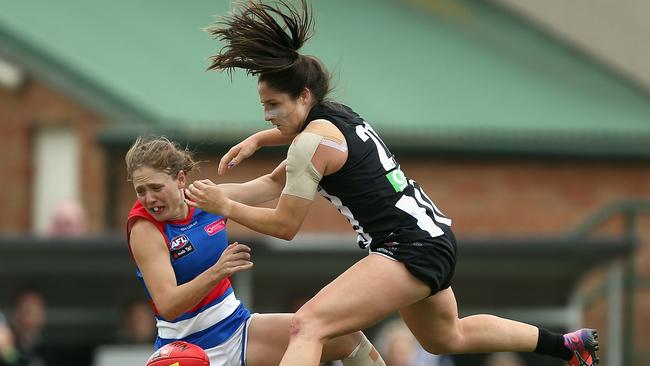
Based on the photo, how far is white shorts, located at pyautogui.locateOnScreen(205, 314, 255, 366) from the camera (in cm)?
720

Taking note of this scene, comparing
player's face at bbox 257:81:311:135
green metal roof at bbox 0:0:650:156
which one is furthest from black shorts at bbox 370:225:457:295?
green metal roof at bbox 0:0:650:156

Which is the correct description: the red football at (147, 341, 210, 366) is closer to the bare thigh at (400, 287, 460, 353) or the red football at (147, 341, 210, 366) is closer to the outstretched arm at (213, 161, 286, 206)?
the outstretched arm at (213, 161, 286, 206)

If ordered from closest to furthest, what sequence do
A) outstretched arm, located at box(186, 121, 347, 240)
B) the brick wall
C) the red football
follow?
outstretched arm, located at box(186, 121, 347, 240)
the red football
the brick wall

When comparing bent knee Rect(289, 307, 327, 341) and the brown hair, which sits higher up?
the brown hair

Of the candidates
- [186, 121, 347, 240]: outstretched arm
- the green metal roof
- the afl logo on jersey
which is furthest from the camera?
the green metal roof

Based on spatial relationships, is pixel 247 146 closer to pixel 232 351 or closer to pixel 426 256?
pixel 232 351

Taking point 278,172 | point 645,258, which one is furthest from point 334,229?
point 278,172

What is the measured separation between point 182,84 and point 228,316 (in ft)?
30.6

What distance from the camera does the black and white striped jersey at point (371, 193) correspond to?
6941 mm

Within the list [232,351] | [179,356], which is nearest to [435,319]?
[232,351]

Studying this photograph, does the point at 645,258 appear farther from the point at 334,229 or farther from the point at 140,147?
the point at 140,147

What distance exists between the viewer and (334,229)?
→ 1555 centimetres

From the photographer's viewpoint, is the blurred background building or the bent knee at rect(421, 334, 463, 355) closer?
the bent knee at rect(421, 334, 463, 355)

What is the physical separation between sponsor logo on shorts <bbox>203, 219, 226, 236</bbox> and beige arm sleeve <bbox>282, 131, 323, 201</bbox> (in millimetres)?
557
